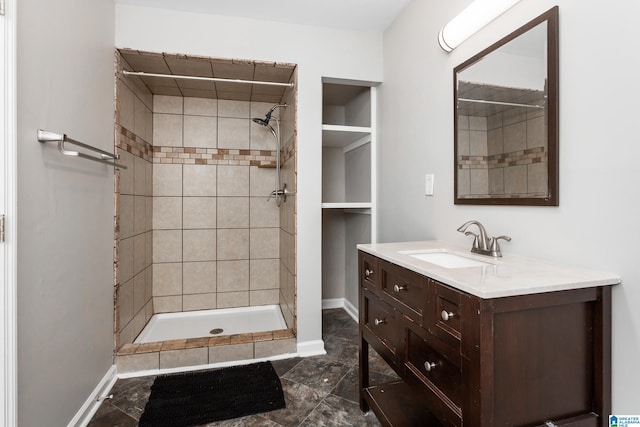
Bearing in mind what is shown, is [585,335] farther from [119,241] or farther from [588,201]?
[119,241]

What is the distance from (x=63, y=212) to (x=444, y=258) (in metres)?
1.74

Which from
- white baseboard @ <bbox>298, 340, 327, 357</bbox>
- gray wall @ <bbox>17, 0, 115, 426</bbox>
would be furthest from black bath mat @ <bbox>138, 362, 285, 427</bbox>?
gray wall @ <bbox>17, 0, 115, 426</bbox>

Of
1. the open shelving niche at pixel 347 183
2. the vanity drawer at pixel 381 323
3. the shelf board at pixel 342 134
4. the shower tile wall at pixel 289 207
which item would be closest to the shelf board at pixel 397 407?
the vanity drawer at pixel 381 323

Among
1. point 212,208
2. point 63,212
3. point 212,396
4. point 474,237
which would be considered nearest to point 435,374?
point 474,237

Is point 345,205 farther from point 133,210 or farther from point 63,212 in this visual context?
point 63,212

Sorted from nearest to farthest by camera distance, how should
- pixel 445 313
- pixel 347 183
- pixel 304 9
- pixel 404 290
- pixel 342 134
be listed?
pixel 445 313, pixel 404 290, pixel 304 9, pixel 342 134, pixel 347 183

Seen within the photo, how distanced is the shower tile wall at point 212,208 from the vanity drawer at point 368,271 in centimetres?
163

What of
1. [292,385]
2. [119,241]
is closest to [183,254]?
[119,241]

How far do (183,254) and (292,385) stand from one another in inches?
64.2

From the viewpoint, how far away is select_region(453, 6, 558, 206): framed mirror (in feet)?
3.52

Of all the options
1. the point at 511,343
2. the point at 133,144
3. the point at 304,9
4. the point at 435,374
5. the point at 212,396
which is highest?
the point at 304,9

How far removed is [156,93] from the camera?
2.69m

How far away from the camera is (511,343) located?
81cm

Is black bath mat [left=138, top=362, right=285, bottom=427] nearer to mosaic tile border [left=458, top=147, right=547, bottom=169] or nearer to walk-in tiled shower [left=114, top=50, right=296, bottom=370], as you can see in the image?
walk-in tiled shower [left=114, top=50, right=296, bottom=370]
